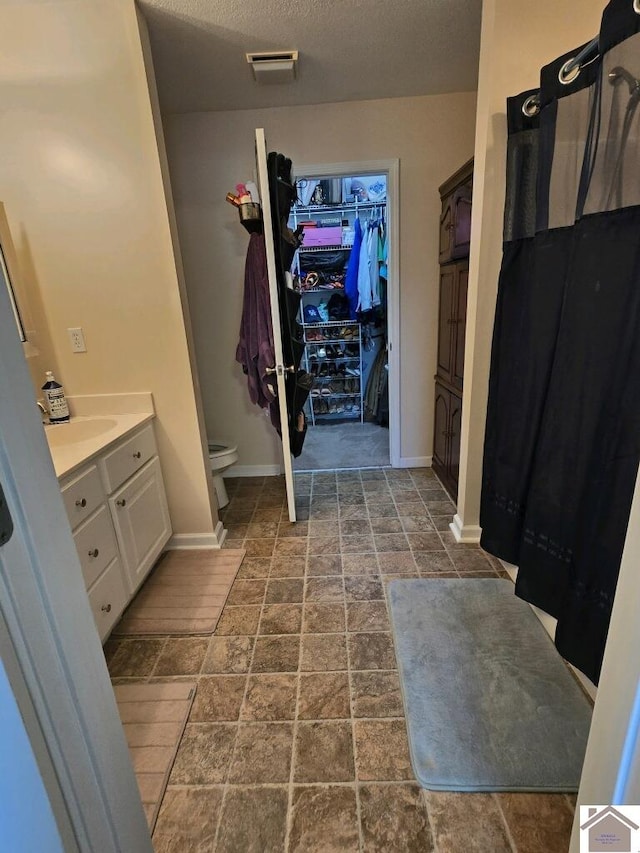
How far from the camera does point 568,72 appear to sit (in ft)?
4.20

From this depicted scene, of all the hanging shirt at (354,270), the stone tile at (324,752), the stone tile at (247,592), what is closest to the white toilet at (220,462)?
the stone tile at (247,592)

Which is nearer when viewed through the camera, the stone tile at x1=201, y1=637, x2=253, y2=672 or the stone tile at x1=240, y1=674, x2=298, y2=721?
the stone tile at x1=240, y1=674, x2=298, y2=721

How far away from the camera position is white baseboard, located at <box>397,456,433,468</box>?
3.34 metres

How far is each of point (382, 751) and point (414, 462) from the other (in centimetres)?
225

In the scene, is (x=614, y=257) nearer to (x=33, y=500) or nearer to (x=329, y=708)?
(x=33, y=500)

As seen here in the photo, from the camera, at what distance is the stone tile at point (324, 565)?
7.10 feet

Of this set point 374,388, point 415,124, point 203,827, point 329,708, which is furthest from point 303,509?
point 415,124

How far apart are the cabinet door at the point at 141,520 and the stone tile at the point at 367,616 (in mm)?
999

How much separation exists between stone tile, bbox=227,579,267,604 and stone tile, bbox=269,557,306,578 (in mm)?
95

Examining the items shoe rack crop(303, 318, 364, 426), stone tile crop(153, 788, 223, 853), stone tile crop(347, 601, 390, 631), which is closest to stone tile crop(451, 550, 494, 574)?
stone tile crop(347, 601, 390, 631)

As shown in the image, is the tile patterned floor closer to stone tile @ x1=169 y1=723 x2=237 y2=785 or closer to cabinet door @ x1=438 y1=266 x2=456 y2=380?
stone tile @ x1=169 y1=723 x2=237 y2=785

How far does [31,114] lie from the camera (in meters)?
1.81

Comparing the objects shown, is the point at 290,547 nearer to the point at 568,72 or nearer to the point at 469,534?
the point at 469,534

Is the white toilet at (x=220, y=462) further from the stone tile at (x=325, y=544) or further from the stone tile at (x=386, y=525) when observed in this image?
the stone tile at (x=386, y=525)
